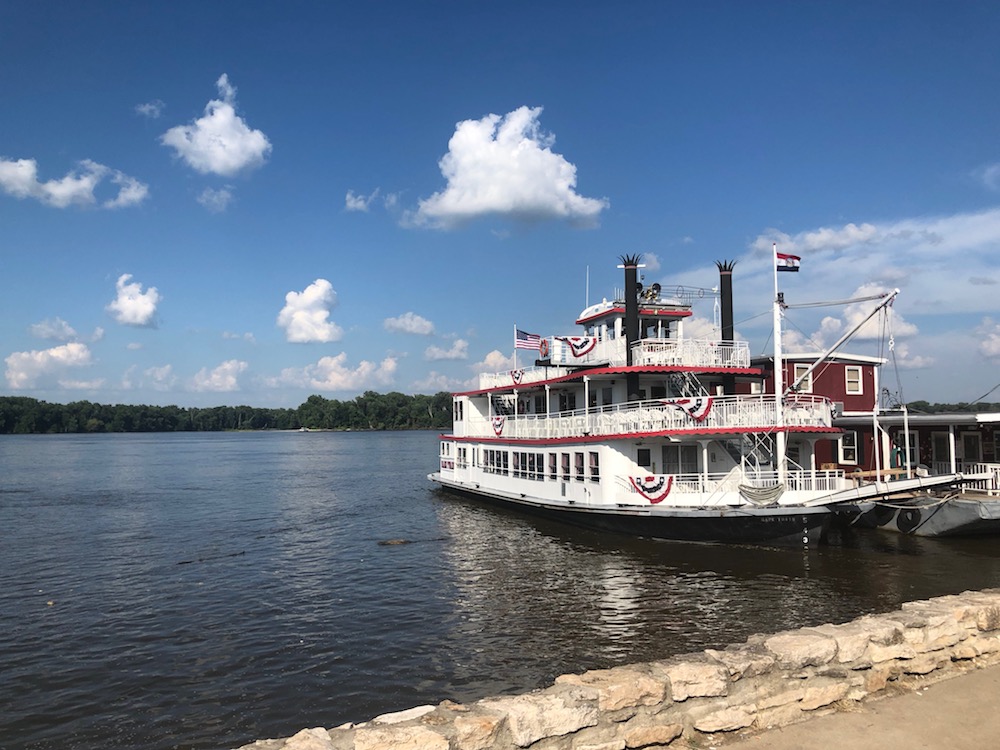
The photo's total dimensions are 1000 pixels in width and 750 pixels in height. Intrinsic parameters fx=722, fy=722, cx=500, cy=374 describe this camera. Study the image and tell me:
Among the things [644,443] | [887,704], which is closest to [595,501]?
[644,443]

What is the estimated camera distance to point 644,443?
2733 cm

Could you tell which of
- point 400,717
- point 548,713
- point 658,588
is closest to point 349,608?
point 658,588

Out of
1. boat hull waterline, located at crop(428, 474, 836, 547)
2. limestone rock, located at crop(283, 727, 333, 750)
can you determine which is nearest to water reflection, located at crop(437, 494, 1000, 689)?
boat hull waterline, located at crop(428, 474, 836, 547)

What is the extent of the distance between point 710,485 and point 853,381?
16.4 m

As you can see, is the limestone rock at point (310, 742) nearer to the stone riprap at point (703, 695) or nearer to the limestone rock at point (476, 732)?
the stone riprap at point (703, 695)

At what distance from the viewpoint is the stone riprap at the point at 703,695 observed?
650cm

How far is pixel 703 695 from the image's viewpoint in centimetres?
723

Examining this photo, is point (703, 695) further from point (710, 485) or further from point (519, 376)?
point (519, 376)

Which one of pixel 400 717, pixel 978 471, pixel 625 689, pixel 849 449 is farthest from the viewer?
pixel 849 449

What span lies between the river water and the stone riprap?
264 inches

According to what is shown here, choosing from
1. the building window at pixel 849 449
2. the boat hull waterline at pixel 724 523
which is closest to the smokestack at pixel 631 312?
the boat hull waterline at pixel 724 523

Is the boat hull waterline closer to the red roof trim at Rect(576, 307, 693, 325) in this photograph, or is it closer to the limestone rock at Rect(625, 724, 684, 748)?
the red roof trim at Rect(576, 307, 693, 325)

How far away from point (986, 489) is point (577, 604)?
1869 cm

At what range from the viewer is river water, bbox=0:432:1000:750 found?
13.4 m
